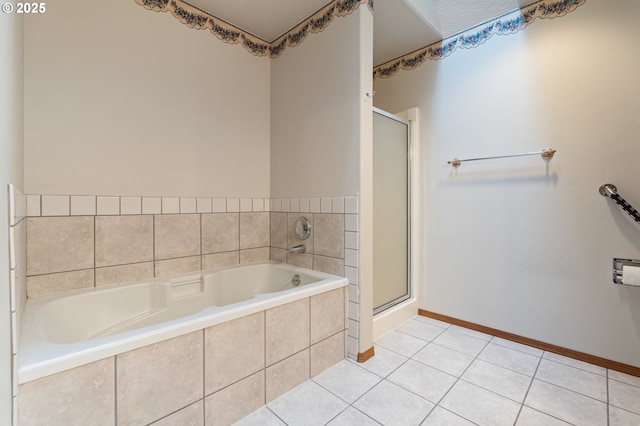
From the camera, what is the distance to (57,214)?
1.43 m

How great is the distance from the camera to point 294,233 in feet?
7.04

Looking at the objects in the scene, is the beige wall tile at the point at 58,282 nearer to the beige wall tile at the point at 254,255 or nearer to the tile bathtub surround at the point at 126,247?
the tile bathtub surround at the point at 126,247

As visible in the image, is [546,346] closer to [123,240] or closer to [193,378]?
[193,378]

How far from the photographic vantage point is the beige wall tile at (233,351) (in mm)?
1149

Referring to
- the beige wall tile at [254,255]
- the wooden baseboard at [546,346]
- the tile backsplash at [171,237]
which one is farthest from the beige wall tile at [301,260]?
the wooden baseboard at [546,346]

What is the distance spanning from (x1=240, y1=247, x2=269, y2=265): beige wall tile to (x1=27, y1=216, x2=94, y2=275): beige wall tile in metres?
0.94

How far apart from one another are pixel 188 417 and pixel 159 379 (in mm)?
219

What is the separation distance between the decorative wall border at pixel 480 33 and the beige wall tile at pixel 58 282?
285 centimetres

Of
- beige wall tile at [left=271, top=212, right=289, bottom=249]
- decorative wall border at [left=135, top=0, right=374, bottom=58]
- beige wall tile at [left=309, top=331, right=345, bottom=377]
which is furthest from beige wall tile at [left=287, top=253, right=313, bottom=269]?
decorative wall border at [left=135, top=0, right=374, bottom=58]

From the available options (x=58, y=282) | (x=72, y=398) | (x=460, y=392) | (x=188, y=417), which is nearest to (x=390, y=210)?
(x=460, y=392)

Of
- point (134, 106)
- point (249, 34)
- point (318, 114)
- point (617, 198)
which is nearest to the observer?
point (617, 198)

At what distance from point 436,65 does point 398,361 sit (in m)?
2.38

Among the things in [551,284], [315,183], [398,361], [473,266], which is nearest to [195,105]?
[315,183]

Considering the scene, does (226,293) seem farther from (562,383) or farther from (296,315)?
(562,383)
